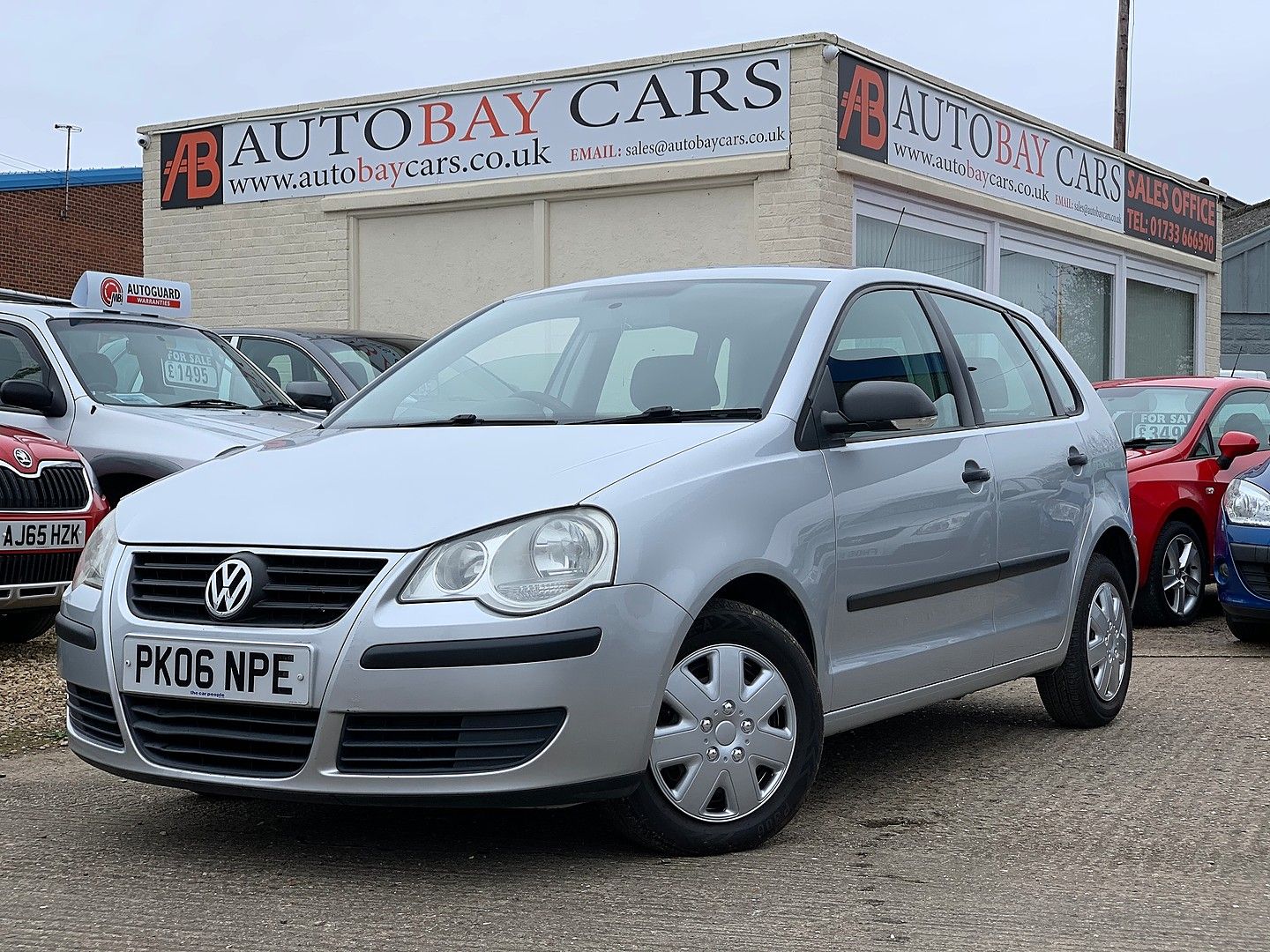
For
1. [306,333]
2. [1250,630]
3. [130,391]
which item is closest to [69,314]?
[130,391]

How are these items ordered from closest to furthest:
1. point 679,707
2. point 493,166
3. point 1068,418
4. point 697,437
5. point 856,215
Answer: point 679,707, point 697,437, point 1068,418, point 856,215, point 493,166

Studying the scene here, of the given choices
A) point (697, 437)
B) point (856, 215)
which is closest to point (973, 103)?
point (856, 215)

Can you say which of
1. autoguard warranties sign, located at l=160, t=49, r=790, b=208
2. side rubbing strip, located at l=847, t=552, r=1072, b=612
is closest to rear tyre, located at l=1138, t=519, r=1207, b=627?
side rubbing strip, located at l=847, t=552, r=1072, b=612

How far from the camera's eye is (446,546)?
3.88m

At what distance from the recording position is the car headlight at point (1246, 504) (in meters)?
8.88

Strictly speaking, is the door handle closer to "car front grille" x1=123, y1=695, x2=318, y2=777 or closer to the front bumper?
the front bumper

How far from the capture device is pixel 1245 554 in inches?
348

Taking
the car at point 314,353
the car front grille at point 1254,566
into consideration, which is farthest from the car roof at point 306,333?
the car front grille at point 1254,566

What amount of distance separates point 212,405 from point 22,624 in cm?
171

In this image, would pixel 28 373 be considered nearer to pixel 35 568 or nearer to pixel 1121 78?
pixel 35 568

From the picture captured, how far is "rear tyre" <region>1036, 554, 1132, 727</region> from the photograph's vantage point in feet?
20.2

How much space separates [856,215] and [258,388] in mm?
6753

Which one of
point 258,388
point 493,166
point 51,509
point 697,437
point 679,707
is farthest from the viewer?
point 493,166

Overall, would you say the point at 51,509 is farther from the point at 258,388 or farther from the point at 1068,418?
the point at 1068,418
